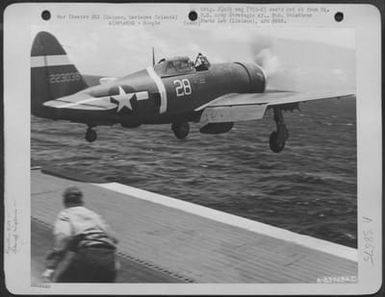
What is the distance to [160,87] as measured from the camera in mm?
1410

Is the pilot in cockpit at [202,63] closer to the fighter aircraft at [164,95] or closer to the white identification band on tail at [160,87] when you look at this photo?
the fighter aircraft at [164,95]

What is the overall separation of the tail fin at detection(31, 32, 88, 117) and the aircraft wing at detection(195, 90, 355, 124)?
13.2 inches

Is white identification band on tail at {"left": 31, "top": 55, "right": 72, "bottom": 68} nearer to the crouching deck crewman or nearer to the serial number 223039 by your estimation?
the serial number 223039

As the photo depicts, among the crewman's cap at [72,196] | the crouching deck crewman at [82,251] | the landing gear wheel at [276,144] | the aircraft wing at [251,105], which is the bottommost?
the crouching deck crewman at [82,251]

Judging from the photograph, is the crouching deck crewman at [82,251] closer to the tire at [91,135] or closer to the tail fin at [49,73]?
the tire at [91,135]

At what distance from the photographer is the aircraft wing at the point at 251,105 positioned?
4.67 feet

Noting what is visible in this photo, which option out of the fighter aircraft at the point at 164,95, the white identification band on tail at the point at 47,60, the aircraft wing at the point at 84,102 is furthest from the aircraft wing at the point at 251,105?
the white identification band on tail at the point at 47,60

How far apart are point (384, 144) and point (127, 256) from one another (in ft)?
2.41

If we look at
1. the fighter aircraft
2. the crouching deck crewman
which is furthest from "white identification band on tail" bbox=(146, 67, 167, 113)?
the crouching deck crewman

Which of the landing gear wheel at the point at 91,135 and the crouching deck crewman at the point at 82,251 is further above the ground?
the landing gear wheel at the point at 91,135

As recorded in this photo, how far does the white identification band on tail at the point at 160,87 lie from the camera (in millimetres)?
1406

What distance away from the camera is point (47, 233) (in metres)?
1.39

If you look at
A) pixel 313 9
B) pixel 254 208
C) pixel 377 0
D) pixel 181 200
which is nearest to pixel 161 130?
pixel 181 200

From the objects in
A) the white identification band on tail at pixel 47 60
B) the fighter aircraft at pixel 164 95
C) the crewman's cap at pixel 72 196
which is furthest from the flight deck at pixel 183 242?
the white identification band on tail at pixel 47 60
